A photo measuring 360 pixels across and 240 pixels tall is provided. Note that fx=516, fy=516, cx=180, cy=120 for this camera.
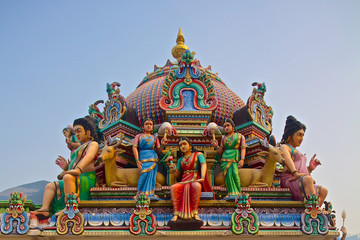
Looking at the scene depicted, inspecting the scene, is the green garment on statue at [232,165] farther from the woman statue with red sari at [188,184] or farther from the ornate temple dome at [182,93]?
the ornate temple dome at [182,93]

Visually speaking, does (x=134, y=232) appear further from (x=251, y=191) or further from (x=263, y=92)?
(x=263, y=92)

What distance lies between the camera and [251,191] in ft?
47.9

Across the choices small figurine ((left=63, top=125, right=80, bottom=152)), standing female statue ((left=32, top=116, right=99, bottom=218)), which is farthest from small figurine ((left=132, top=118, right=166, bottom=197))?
small figurine ((left=63, top=125, right=80, bottom=152))

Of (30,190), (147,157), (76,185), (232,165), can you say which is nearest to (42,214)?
(76,185)

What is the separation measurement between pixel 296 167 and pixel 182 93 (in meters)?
4.51

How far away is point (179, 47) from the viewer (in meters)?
22.3

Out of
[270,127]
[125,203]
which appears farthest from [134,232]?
[270,127]

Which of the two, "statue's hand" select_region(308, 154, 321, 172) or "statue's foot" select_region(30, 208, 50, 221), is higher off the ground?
"statue's hand" select_region(308, 154, 321, 172)

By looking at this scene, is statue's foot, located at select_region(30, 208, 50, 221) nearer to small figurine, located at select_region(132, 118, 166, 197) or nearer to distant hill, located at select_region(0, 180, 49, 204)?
small figurine, located at select_region(132, 118, 166, 197)

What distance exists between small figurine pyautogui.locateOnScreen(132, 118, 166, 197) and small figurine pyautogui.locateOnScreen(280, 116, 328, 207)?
3.66m

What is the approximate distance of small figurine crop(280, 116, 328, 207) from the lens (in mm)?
14156

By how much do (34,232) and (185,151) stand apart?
4.50 metres

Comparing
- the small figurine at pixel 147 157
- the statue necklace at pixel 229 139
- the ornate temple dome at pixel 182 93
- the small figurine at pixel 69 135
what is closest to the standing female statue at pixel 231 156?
the statue necklace at pixel 229 139

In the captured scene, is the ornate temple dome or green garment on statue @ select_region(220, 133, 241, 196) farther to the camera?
the ornate temple dome
